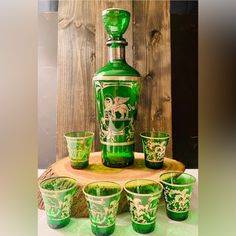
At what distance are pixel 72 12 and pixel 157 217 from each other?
1.53ft

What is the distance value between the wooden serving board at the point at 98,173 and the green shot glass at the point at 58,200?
3 cm

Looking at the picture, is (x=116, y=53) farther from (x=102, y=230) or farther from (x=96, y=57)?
(x=102, y=230)

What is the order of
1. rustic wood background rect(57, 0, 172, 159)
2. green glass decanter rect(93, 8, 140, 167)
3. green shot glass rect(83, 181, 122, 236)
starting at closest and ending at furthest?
green shot glass rect(83, 181, 122, 236) → green glass decanter rect(93, 8, 140, 167) → rustic wood background rect(57, 0, 172, 159)

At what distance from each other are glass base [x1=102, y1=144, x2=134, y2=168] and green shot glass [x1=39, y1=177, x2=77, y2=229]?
0.10 m

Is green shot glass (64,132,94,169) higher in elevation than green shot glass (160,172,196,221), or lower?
higher

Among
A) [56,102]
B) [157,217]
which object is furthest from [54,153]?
[157,217]

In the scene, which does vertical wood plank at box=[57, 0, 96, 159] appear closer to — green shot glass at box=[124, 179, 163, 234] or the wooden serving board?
the wooden serving board

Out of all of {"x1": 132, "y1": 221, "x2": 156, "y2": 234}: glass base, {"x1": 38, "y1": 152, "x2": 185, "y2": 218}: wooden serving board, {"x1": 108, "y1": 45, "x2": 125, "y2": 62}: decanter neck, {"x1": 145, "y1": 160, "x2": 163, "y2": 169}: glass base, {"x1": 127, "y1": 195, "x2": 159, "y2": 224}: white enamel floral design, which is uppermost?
{"x1": 108, "y1": 45, "x2": 125, "y2": 62}: decanter neck

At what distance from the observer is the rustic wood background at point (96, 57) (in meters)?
0.66

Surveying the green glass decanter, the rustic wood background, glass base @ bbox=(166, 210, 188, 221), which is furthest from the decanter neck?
glass base @ bbox=(166, 210, 188, 221)

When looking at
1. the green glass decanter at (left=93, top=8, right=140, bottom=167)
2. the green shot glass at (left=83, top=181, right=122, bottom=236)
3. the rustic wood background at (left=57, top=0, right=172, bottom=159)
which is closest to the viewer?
the green shot glass at (left=83, top=181, right=122, bottom=236)

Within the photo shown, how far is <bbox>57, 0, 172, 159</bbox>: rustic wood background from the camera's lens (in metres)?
0.66
